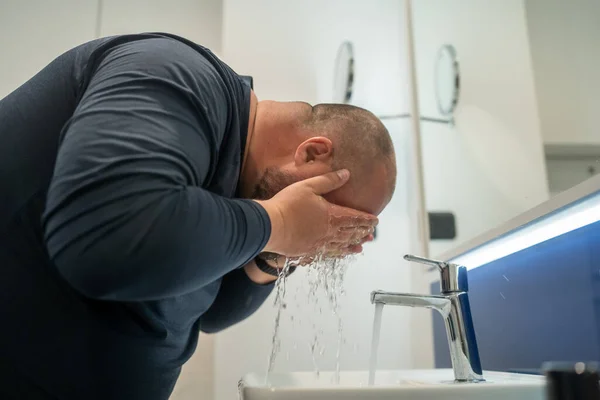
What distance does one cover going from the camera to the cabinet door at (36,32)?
1.65 metres

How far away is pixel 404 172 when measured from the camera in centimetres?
146

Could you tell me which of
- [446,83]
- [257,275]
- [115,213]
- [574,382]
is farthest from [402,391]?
[446,83]

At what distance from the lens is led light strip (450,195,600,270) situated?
66 cm

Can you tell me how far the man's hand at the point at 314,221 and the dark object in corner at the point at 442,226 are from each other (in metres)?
0.55

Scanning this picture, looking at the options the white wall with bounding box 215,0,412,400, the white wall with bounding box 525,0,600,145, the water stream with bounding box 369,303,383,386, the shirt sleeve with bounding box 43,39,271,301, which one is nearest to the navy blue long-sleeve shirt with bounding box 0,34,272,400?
Answer: the shirt sleeve with bounding box 43,39,271,301

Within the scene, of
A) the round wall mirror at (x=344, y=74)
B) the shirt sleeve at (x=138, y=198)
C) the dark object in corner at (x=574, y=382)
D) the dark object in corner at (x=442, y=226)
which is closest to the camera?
the dark object in corner at (x=574, y=382)

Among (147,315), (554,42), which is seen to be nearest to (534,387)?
(147,315)

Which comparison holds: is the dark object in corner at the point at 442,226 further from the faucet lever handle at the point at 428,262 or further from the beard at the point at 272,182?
the beard at the point at 272,182

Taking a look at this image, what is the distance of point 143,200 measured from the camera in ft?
1.48

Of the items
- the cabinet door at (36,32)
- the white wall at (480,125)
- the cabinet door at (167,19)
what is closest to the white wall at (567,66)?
the white wall at (480,125)

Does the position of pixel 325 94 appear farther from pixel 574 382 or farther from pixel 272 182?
pixel 574 382

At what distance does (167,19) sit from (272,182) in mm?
1252

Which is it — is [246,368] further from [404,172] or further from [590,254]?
[590,254]

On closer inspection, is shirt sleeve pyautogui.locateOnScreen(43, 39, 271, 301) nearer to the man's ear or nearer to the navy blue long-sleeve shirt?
the navy blue long-sleeve shirt
